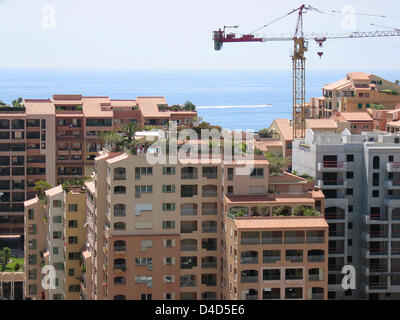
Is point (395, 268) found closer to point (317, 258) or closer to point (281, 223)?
point (317, 258)

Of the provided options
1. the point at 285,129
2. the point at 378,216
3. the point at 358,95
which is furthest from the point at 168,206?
the point at 358,95

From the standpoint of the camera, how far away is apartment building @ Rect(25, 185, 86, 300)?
4922 cm

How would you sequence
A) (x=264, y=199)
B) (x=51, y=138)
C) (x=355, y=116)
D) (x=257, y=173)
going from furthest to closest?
(x=51, y=138)
(x=355, y=116)
(x=257, y=173)
(x=264, y=199)

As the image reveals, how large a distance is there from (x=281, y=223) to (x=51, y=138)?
48490 mm

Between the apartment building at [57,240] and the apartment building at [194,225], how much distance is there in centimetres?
632

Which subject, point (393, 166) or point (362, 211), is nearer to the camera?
point (393, 166)

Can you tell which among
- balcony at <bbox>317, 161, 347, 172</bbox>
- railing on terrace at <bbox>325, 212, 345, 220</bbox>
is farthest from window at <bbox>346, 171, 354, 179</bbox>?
railing on terrace at <bbox>325, 212, 345, 220</bbox>

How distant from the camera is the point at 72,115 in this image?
285ft

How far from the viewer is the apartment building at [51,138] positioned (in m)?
82.2

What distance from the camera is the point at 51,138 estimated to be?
84750 millimetres

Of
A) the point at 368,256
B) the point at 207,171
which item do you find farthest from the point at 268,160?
the point at 368,256

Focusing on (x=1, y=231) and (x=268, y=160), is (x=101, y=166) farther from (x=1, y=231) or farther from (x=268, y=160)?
(x=1, y=231)

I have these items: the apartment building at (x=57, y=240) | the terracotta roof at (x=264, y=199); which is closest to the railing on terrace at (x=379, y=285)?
the terracotta roof at (x=264, y=199)

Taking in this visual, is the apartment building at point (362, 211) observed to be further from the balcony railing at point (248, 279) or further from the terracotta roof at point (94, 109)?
the terracotta roof at point (94, 109)
